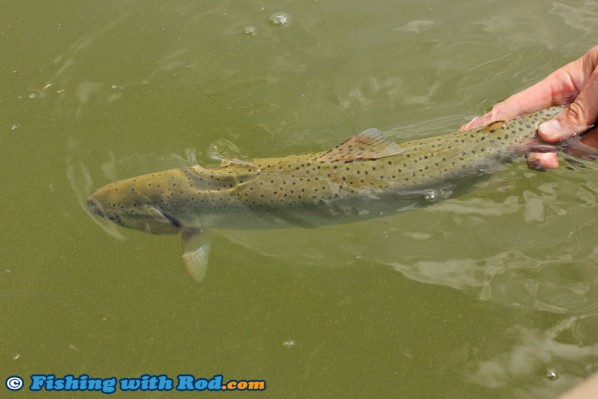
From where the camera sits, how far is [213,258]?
4559mm

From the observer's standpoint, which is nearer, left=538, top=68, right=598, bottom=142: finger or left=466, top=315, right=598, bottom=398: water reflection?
left=466, top=315, right=598, bottom=398: water reflection

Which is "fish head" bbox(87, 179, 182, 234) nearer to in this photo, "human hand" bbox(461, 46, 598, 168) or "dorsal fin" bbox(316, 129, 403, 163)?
"dorsal fin" bbox(316, 129, 403, 163)

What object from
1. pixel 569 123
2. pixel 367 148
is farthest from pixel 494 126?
pixel 367 148

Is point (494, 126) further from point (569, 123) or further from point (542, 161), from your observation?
point (542, 161)

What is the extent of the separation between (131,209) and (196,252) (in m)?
0.67

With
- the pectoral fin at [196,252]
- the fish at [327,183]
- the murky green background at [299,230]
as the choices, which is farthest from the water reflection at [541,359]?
the pectoral fin at [196,252]

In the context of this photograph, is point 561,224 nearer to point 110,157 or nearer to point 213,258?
point 213,258

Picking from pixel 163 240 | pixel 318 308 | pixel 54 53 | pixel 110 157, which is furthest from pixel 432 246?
pixel 54 53

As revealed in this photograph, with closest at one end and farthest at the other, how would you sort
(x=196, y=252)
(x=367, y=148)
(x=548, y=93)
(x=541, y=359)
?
(x=541, y=359), (x=367, y=148), (x=196, y=252), (x=548, y=93)

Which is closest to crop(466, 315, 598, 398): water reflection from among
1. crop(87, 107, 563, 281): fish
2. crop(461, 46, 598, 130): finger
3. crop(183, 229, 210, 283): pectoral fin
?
crop(87, 107, 563, 281): fish

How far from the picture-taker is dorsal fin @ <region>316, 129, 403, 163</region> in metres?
3.96

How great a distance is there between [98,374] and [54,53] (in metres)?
3.61

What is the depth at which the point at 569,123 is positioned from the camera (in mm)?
4059

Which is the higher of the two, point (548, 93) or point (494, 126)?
point (548, 93)
